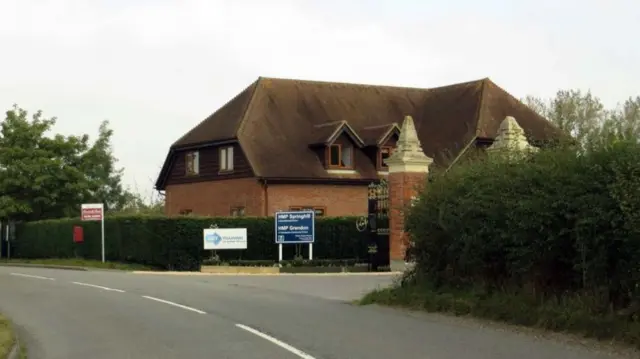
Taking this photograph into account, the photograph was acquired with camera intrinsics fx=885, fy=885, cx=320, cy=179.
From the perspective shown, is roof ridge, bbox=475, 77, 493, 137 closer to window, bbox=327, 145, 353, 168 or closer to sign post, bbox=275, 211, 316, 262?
window, bbox=327, 145, 353, 168

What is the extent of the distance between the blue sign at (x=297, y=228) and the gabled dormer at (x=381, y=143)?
10.5 metres

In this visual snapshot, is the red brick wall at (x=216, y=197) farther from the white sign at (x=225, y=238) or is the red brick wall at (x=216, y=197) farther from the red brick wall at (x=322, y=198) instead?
the white sign at (x=225, y=238)

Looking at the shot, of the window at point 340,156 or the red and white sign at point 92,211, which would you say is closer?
the red and white sign at point 92,211

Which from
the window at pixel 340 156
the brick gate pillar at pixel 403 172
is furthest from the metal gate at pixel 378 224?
the window at pixel 340 156

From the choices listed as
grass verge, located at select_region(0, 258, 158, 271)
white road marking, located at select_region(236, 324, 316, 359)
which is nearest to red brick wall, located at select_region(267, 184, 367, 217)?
grass verge, located at select_region(0, 258, 158, 271)

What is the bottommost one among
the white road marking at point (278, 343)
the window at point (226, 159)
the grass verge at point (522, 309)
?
the white road marking at point (278, 343)

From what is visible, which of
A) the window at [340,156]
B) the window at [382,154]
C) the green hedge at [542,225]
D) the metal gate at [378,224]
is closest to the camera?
the green hedge at [542,225]

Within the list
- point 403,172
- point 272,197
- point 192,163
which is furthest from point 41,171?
point 403,172

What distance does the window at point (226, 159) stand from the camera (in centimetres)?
4475

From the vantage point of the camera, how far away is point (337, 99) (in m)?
49.2

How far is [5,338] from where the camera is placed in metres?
12.8

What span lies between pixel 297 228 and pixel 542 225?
22.2 meters

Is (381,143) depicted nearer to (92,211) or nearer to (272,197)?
(272,197)

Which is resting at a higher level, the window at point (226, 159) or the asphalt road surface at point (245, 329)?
the window at point (226, 159)
